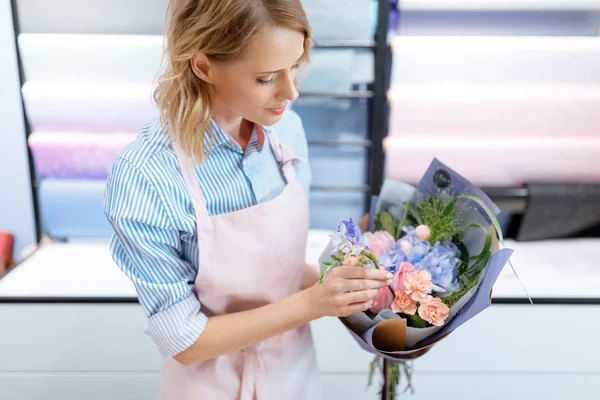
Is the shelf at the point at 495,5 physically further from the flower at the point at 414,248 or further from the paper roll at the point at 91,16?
the flower at the point at 414,248

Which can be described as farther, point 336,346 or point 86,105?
point 86,105

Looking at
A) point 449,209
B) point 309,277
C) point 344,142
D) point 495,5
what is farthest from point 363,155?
point 449,209

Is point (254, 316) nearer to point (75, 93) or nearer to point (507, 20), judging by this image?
point (75, 93)

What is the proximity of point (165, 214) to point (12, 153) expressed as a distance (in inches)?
55.0

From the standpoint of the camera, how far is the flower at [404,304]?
3.63 feet

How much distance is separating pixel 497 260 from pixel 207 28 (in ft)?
2.24

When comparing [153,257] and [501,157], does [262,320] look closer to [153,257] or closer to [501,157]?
[153,257]

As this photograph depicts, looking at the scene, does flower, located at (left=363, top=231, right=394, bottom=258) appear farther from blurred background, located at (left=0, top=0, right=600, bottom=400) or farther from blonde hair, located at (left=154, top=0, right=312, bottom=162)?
blurred background, located at (left=0, top=0, right=600, bottom=400)

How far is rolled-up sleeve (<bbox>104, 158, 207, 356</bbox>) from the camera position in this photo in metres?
1.05

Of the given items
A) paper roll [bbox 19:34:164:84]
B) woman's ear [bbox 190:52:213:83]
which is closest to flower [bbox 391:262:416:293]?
woman's ear [bbox 190:52:213:83]

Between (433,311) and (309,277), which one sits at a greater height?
(433,311)

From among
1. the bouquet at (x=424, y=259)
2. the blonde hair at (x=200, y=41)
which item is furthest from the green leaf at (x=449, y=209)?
the blonde hair at (x=200, y=41)

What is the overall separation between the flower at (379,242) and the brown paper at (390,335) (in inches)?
6.5

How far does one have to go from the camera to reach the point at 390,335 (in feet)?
3.71
